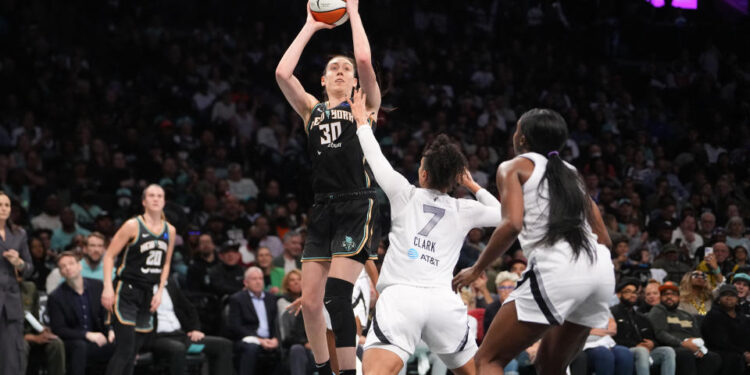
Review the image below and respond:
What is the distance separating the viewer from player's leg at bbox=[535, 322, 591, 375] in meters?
4.60

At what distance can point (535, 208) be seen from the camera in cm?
450

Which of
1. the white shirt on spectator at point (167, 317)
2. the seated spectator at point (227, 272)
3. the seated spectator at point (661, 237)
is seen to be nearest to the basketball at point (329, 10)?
the white shirt on spectator at point (167, 317)

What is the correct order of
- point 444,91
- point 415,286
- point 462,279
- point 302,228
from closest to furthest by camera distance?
point 462,279 < point 415,286 < point 302,228 < point 444,91

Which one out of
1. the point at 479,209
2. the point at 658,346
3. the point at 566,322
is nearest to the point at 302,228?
the point at 658,346

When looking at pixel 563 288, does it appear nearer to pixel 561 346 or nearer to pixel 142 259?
pixel 561 346

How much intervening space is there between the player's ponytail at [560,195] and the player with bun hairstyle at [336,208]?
1.39 metres

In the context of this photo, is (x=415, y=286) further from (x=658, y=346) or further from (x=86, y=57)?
(x=86, y=57)

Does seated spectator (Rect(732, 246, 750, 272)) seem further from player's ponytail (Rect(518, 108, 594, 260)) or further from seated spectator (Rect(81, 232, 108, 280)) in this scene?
player's ponytail (Rect(518, 108, 594, 260))

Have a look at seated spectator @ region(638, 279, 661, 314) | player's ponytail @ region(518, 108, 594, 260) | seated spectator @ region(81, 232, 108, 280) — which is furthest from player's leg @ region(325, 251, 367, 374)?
seated spectator @ region(638, 279, 661, 314)

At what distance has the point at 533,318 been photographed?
14.5 ft

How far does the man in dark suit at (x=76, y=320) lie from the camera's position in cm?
923

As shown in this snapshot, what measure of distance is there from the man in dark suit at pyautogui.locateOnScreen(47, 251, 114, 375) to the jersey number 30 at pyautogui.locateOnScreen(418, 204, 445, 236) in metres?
5.21

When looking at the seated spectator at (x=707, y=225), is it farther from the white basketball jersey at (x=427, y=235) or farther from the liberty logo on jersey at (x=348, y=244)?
the liberty logo on jersey at (x=348, y=244)

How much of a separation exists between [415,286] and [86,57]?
11982mm
